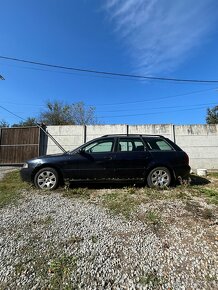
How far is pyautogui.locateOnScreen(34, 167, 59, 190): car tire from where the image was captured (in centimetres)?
542

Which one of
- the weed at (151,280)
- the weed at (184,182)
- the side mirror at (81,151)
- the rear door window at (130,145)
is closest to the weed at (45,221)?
the weed at (151,280)

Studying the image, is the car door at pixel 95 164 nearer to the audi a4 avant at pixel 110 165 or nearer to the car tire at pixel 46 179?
the audi a4 avant at pixel 110 165

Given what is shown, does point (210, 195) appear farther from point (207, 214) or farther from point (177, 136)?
point (177, 136)

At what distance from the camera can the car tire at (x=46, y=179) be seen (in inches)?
213

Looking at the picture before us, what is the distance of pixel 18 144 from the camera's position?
11.0 metres

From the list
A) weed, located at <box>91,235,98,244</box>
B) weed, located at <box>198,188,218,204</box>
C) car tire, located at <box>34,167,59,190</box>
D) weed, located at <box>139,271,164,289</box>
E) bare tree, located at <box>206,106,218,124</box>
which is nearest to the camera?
weed, located at <box>139,271,164,289</box>

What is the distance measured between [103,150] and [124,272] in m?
3.79

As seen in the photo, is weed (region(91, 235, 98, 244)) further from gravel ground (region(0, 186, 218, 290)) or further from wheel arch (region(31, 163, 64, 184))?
wheel arch (region(31, 163, 64, 184))

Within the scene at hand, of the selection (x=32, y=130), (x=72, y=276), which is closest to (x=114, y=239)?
(x=72, y=276)

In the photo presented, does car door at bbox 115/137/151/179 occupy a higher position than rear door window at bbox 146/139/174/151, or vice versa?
rear door window at bbox 146/139/174/151

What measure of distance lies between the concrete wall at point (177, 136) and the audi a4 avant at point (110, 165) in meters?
4.69

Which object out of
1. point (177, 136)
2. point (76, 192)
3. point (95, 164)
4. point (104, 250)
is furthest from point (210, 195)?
point (177, 136)

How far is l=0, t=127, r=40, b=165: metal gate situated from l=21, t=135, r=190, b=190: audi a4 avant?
5475 millimetres

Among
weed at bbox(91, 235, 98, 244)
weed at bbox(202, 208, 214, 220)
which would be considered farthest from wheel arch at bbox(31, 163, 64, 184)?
weed at bbox(202, 208, 214, 220)
